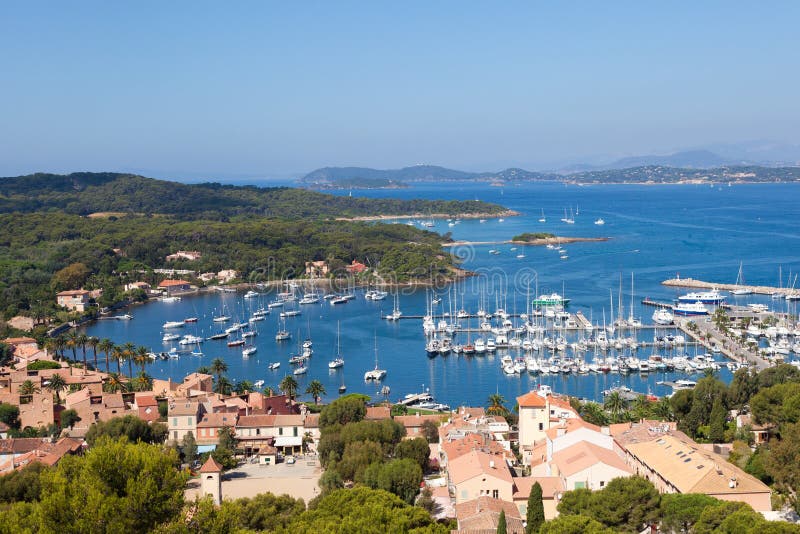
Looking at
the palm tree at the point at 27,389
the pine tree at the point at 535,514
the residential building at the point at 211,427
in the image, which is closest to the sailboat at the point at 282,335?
the palm tree at the point at 27,389

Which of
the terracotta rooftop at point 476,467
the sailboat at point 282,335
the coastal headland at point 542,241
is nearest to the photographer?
the terracotta rooftop at point 476,467

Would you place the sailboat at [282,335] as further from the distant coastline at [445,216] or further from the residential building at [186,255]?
the distant coastline at [445,216]

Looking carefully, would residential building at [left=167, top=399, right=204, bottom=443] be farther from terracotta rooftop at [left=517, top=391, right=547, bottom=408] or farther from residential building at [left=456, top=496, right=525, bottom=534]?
residential building at [left=456, top=496, right=525, bottom=534]

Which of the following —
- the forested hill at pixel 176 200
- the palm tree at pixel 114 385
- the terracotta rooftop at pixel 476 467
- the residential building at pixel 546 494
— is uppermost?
the forested hill at pixel 176 200

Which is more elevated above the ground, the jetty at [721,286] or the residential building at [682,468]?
the residential building at [682,468]

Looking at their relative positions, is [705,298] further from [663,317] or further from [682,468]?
[682,468]

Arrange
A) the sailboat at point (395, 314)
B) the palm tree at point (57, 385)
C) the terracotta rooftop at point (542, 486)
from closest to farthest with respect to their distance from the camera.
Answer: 1. the terracotta rooftop at point (542, 486)
2. the palm tree at point (57, 385)
3. the sailboat at point (395, 314)

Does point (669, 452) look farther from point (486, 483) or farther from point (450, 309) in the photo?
point (450, 309)
